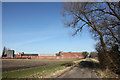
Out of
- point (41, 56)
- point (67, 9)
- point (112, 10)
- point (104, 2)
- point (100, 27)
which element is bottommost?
point (41, 56)

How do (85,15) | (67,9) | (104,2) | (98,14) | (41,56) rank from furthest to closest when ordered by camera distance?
(41,56) < (67,9) < (85,15) < (98,14) < (104,2)

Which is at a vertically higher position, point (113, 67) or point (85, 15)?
point (85, 15)

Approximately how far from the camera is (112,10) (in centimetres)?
1373

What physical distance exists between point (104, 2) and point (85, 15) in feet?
13.5

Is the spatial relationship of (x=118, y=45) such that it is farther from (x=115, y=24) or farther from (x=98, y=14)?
(x=98, y=14)

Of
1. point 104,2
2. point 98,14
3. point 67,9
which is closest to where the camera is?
point 104,2

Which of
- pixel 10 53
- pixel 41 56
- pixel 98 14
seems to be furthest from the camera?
pixel 41 56

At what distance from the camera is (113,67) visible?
1245 centimetres

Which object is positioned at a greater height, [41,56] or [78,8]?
[78,8]

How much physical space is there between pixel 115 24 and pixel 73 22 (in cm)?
809

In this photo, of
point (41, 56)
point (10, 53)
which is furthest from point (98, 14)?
point (41, 56)

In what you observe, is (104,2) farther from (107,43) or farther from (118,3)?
(107,43)

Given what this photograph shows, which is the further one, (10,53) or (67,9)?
(10,53)

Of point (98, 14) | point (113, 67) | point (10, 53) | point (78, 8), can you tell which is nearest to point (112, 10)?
point (98, 14)
